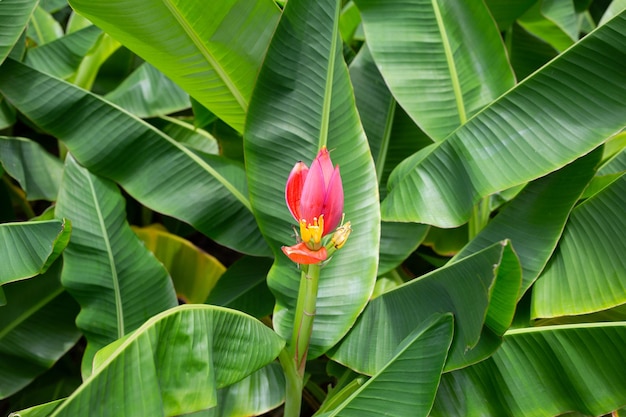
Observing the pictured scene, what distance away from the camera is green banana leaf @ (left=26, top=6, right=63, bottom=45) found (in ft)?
4.14

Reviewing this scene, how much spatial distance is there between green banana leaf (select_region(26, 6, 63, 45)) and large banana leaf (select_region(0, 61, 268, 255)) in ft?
1.30

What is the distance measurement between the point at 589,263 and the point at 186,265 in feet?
2.37

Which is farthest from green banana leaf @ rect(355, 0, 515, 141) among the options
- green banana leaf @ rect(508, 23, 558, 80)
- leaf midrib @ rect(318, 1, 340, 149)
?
green banana leaf @ rect(508, 23, 558, 80)

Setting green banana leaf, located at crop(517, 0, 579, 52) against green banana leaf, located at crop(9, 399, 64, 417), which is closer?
green banana leaf, located at crop(9, 399, 64, 417)

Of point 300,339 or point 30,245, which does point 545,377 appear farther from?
point 30,245

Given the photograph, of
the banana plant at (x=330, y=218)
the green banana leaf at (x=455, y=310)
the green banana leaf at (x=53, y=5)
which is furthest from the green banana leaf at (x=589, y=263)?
the green banana leaf at (x=53, y=5)

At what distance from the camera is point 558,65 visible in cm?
74

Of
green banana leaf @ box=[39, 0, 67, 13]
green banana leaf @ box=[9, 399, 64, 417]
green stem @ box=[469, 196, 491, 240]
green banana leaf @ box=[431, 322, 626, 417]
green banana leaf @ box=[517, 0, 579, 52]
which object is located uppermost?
green banana leaf @ box=[517, 0, 579, 52]

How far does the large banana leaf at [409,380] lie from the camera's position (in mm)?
639

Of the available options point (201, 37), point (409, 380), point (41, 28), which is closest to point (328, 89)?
point (201, 37)

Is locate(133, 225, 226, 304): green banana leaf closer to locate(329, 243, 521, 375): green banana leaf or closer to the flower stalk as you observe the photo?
locate(329, 243, 521, 375): green banana leaf

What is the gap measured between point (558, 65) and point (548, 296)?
312 millimetres

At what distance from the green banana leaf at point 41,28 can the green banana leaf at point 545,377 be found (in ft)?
3.70

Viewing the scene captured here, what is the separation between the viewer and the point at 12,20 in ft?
2.87
